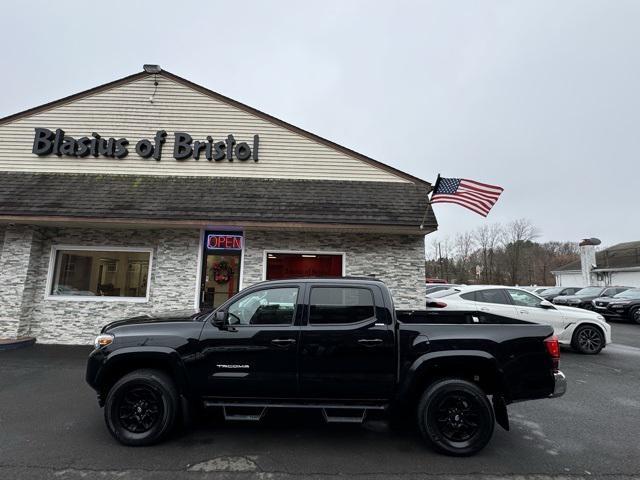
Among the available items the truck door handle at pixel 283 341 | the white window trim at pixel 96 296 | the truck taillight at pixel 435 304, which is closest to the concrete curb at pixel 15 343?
the white window trim at pixel 96 296

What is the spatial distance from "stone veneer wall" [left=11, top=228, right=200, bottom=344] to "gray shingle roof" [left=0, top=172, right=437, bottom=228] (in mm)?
905

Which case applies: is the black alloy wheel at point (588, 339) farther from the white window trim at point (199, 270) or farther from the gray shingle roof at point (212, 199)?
the white window trim at point (199, 270)

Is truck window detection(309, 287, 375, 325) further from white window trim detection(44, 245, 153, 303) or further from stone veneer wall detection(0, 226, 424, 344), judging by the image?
white window trim detection(44, 245, 153, 303)

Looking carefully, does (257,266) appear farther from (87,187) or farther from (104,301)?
(87,187)

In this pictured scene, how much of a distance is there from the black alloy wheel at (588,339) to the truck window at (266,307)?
317 inches

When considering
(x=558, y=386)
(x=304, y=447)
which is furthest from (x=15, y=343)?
(x=558, y=386)

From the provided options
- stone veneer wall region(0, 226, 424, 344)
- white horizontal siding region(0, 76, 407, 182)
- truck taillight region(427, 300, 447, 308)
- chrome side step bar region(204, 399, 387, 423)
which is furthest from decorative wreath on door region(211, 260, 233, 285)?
chrome side step bar region(204, 399, 387, 423)

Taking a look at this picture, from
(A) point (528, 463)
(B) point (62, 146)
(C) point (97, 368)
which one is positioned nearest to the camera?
(A) point (528, 463)

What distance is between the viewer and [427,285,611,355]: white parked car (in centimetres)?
850

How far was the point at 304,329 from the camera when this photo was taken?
3.89m

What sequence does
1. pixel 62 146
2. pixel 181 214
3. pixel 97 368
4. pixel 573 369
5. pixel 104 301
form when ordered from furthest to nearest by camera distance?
pixel 62 146 → pixel 104 301 → pixel 181 214 → pixel 573 369 → pixel 97 368

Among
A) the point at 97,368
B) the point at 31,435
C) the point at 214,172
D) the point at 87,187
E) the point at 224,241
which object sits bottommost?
the point at 31,435

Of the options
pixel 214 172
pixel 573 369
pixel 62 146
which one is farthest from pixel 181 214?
pixel 573 369

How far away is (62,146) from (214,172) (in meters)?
4.17
